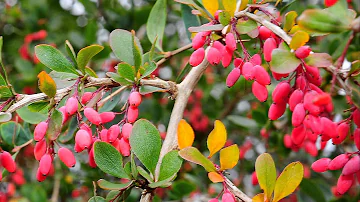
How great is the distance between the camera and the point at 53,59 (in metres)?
0.89

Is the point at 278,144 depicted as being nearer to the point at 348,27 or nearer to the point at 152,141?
the point at 152,141

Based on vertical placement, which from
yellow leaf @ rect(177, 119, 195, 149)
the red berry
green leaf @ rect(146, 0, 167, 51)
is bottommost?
yellow leaf @ rect(177, 119, 195, 149)

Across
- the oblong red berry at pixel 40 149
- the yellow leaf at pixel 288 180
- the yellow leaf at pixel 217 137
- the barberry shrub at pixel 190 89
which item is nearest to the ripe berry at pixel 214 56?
the barberry shrub at pixel 190 89

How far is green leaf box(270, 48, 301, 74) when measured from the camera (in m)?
0.70

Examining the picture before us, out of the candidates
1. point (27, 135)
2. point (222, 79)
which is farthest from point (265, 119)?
point (27, 135)

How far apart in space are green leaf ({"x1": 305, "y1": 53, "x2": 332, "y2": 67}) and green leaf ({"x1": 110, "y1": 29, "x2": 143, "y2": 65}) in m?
0.36

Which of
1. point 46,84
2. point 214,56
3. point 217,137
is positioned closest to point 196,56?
point 214,56

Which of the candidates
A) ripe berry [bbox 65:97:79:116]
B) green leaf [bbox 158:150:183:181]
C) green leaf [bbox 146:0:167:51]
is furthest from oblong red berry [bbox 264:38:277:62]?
green leaf [bbox 146:0:167:51]

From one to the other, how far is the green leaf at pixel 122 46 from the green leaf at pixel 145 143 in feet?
0.49

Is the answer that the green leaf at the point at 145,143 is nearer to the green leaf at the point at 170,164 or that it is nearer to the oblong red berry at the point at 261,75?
the green leaf at the point at 170,164

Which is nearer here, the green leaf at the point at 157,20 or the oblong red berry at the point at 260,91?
the oblong red berry at the point at 260,91

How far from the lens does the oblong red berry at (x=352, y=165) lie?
766mm

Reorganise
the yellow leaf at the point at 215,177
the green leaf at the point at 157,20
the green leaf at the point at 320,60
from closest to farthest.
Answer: the green leaf at the point at 320,60 → the yellow leaf at the point at 215,177 → the green leaf at the point at 157,20

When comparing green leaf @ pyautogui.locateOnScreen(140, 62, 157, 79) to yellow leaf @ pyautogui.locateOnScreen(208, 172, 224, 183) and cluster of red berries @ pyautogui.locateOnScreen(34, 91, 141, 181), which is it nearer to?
cluster of red berries @ pyautogui.locateOnScreen(34, 91, 141, 181)
